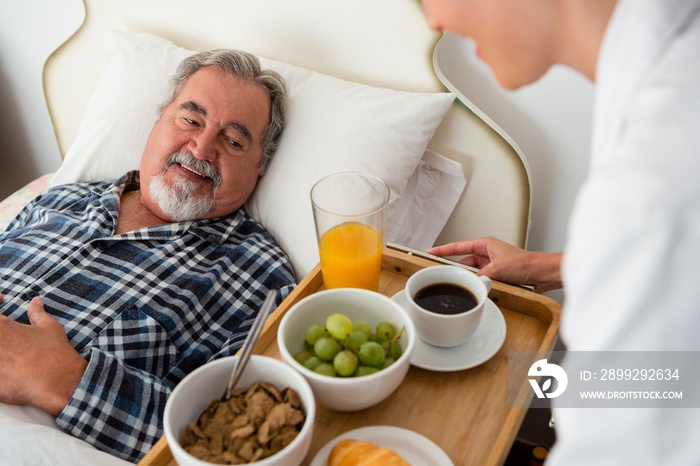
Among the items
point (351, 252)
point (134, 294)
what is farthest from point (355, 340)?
point (134, 294)

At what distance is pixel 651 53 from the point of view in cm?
55

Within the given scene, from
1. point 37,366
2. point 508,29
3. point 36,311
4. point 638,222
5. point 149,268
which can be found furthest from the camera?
point 149,268

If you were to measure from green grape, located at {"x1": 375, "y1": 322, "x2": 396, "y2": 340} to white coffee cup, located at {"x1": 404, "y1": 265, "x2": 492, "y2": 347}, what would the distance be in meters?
0.07

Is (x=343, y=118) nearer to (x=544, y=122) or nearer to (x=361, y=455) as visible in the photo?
(x=544, y=122)

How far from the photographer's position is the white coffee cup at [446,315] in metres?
0.99

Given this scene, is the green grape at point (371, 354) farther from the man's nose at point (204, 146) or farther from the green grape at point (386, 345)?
the man's nose at point (204, 146)

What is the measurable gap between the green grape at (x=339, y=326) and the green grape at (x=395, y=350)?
0.21 feet

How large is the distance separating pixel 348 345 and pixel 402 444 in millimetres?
149

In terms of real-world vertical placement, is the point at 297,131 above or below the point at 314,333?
below

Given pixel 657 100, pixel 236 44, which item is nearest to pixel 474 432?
pixel 657 100

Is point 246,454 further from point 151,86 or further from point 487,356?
point 151,86

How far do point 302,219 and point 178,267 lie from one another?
310 millimetres

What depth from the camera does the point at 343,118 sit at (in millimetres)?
1608

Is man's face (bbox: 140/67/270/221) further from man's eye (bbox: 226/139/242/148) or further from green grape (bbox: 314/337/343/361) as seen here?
green grape (bbox: 314/337/343/361)
